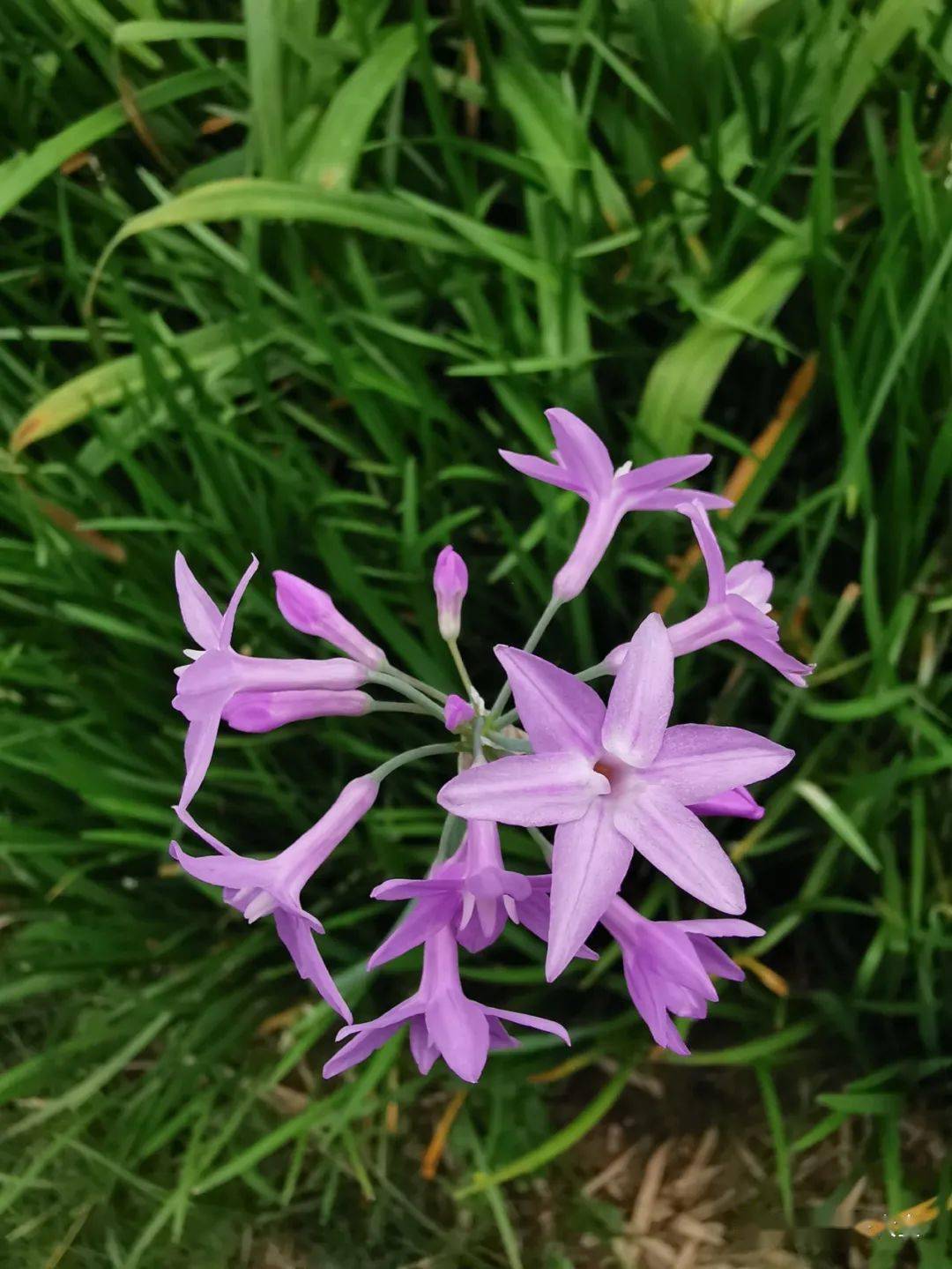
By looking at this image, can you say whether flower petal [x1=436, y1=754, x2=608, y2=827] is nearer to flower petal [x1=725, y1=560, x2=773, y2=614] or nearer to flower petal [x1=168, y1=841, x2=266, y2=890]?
flower petal [x1=168, y1=841, x2=266, y2=890]

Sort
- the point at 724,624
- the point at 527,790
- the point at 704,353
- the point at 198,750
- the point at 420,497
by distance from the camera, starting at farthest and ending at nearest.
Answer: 1. the point at 420,497
2. the point at 704,353
3. the point at 724,624
4. the point at 198,750
5. the point at 527,790

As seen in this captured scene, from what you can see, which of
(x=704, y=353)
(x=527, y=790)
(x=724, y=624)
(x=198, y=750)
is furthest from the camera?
(x=704, y=353)

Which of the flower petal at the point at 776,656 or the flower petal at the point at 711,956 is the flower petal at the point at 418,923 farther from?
the flower petal at the point at 776,656

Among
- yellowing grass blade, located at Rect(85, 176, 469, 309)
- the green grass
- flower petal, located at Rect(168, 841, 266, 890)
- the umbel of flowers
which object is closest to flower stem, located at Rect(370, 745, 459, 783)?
the umbel of flowers

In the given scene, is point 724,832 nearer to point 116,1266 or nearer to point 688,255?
point 688,255

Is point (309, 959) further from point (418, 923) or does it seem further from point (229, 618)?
point (229, 618)

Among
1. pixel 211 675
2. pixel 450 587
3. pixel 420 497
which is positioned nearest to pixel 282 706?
pixel 211 675

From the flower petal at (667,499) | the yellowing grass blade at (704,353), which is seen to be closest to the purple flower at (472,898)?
the flower petal at (667,499)
